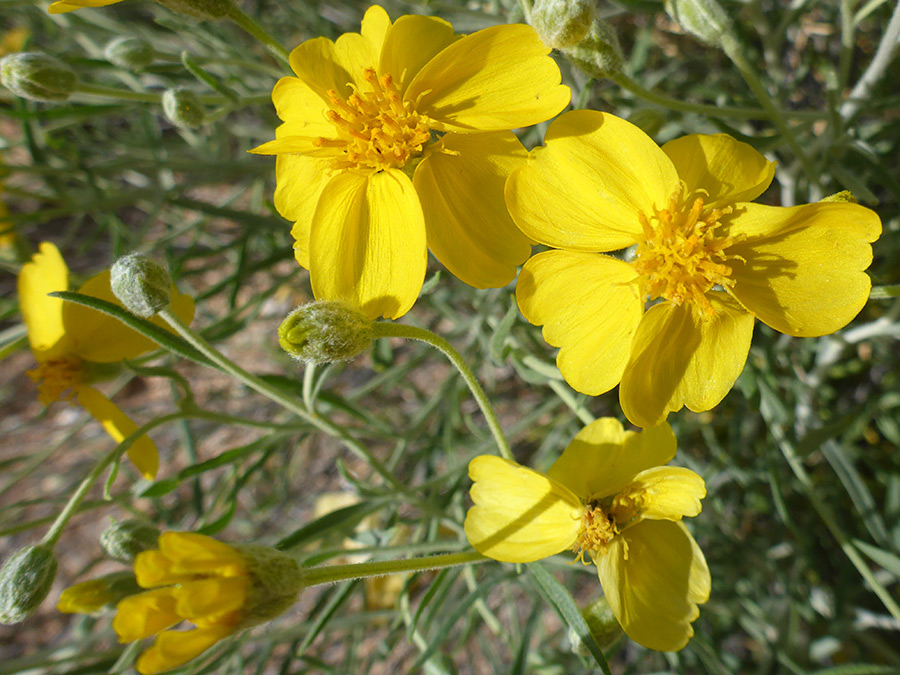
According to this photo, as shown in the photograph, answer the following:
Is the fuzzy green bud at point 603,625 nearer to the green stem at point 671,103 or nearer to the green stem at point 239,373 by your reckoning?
the green stem at point 239,373

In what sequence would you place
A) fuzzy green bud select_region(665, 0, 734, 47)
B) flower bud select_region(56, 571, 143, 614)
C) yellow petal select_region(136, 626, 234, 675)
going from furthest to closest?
flower bud select_region(56, 571, 143, 614), fuzzy green bud select_region(665, 0, 734, 47), yellow petal select_region(136, 626, 234, 675)

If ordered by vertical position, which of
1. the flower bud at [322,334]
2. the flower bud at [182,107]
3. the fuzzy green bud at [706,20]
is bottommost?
the flower bud at [322,334]

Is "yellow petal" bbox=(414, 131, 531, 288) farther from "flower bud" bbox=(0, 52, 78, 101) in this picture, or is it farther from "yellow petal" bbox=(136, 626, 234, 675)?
"flower bud" bbox=(0, 52, 78, 101)

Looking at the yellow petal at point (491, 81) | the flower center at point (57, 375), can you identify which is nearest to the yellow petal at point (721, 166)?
the yellow petal at point (491, 81)

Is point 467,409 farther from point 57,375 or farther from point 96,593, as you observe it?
point 96,593

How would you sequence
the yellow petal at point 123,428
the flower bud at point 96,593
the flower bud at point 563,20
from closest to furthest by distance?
the flower bud at point 563,20
the flower bud at point 96,593
the yellow petal at point 123,428

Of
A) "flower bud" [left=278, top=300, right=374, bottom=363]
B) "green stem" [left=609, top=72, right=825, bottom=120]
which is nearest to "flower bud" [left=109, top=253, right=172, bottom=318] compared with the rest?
"flower bud" [left=278, top=300, right=374, bottom=363]

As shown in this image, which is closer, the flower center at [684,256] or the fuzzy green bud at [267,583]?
the fuzzy green bud at [267,583]
